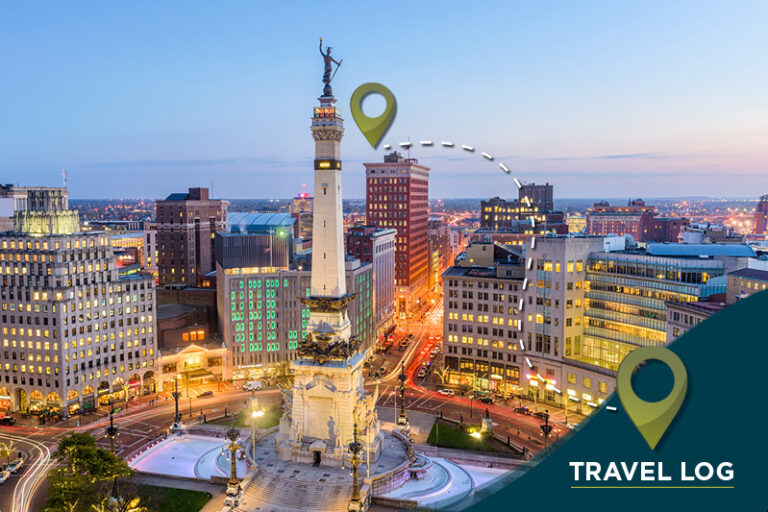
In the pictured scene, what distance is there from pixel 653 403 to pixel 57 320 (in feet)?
352

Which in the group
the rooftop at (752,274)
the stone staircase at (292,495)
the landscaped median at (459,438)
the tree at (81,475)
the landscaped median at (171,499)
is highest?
the rooftop at (752,274)

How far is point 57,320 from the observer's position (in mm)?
112188

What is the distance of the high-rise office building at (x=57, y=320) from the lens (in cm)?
11238

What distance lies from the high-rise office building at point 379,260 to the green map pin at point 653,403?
12744cm

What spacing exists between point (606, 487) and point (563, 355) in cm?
8113

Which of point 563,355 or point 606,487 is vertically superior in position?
point 606,487

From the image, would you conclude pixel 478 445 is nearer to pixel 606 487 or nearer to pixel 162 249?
pixel 606 487

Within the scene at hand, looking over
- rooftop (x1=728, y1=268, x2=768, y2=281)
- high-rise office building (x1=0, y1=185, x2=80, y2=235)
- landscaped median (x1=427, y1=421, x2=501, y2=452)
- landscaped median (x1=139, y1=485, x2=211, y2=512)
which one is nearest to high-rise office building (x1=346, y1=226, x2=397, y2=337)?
landscaped median (x1=427, y1=421, x2=501, y2=452)

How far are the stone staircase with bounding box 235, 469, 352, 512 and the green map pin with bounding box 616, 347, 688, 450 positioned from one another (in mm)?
45407

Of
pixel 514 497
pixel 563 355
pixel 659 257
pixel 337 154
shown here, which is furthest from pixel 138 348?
pixel 514 497

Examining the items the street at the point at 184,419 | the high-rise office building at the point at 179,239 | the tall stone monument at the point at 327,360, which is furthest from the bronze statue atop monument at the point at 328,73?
the high-rise office building at the point at 179,239

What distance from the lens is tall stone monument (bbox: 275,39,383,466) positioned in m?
83.3

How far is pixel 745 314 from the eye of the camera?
123 feet

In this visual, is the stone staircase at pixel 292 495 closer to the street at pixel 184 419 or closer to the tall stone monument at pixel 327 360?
the tall stone monument at pixel 327 360
